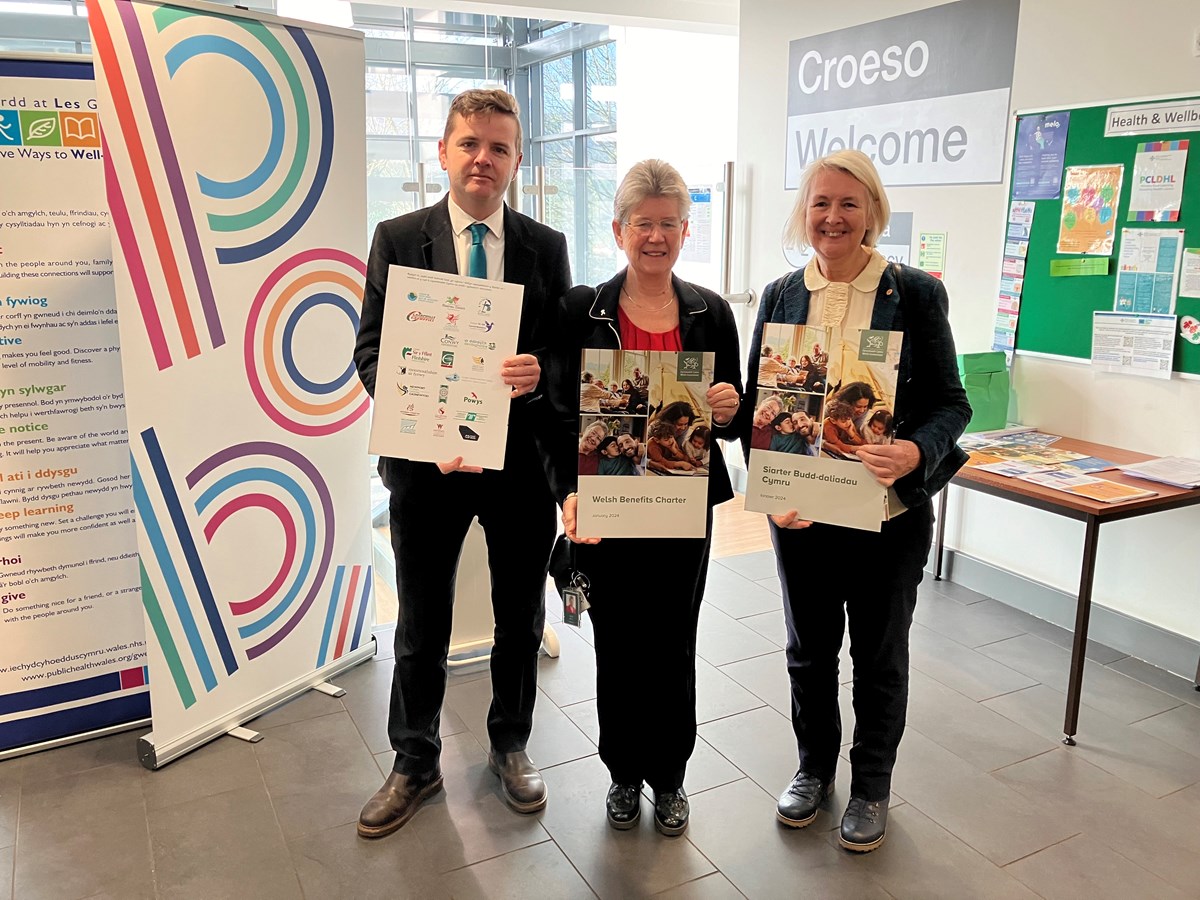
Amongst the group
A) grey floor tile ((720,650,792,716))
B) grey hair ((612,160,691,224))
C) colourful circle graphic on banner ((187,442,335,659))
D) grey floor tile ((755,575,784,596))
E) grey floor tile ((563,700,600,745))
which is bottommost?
grey floor tile ((563,700,600,745))

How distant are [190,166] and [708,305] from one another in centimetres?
152

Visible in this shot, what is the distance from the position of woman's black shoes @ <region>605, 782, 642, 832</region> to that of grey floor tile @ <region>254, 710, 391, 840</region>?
2.22ft

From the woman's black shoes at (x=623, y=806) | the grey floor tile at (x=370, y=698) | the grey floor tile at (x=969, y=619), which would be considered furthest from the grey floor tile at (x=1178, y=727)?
the grey floor tile at (x=370, y=698)

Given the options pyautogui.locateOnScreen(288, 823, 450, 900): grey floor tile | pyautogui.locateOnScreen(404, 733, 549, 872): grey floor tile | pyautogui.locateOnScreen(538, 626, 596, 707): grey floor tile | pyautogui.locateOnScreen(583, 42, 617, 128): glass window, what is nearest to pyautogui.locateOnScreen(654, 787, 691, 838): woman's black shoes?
pyautogui.locateOnScreen(404, 733, 549, 872): grey floor tile

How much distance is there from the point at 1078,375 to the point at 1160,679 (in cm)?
113

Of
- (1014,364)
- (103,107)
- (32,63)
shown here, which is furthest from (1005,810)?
(32,63)

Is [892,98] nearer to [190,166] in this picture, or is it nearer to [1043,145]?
[1043,145]

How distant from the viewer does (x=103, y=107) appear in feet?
7.81

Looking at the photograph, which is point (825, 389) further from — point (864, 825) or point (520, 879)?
point (520, 879)

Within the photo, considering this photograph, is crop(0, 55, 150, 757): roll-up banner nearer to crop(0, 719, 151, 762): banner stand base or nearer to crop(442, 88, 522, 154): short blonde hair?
crop(0, 719, 151, 762): banner stand base

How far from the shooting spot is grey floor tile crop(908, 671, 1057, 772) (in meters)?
2.81

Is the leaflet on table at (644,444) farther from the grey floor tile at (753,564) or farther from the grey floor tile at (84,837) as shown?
the grey floor tile at (753,564)

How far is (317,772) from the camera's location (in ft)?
8.82

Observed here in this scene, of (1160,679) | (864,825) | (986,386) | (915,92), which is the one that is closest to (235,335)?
(864,825)
